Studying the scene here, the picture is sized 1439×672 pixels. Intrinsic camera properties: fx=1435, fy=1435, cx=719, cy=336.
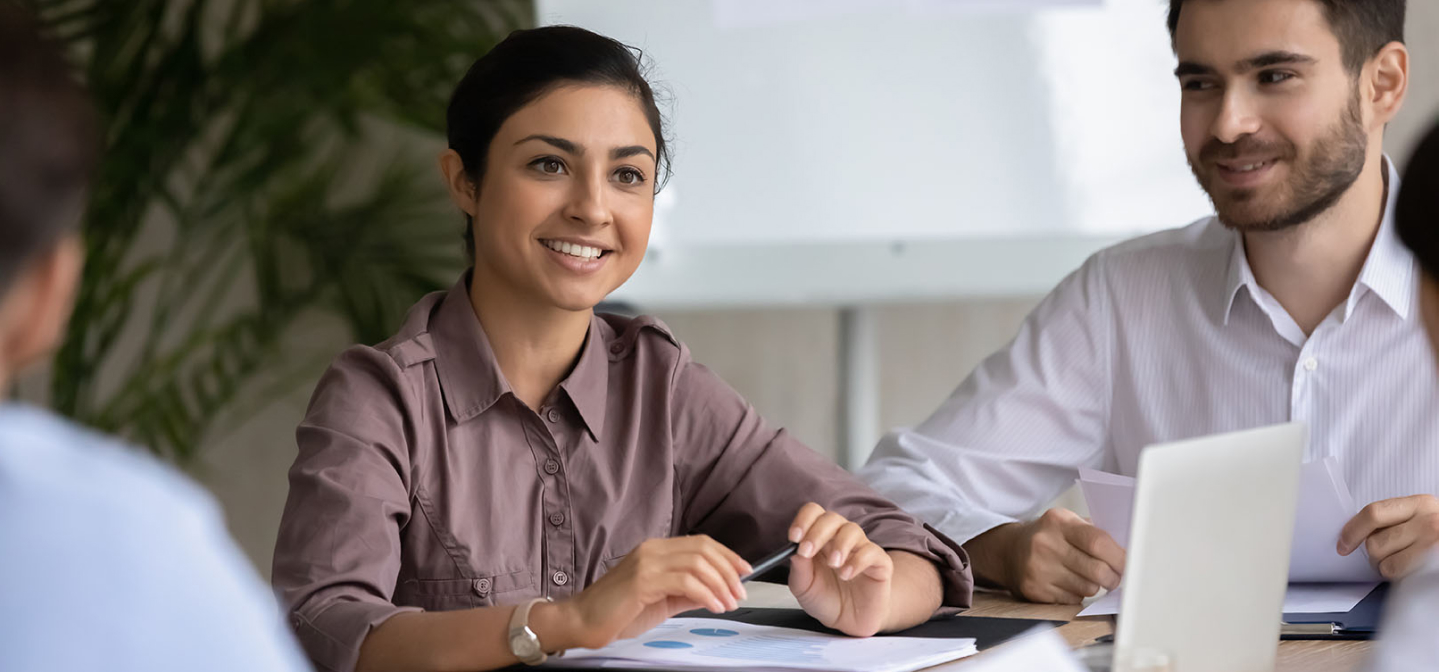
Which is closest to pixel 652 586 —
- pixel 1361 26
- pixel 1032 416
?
pixel 1032 416

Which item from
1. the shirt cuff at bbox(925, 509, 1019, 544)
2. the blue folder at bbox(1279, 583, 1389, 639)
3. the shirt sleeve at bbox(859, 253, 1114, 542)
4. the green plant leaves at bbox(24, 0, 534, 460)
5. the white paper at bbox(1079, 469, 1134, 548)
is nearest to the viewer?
the blue folder at bbox(1279, 583, 1389, 639)

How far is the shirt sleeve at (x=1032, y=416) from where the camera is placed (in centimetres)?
175

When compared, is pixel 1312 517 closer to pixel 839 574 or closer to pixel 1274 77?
pixel 839 574

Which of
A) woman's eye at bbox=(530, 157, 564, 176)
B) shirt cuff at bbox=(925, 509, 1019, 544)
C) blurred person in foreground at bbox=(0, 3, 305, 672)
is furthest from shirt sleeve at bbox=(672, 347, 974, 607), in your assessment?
blurred person in foreground at bbox=(0, 3, 305, 672)

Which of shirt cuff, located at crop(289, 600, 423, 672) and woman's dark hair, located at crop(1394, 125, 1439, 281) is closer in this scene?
woman's dark hair, located at crop(1394, 125, 1439, 281)

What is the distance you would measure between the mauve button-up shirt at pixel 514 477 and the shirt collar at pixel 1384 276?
0.56 meters

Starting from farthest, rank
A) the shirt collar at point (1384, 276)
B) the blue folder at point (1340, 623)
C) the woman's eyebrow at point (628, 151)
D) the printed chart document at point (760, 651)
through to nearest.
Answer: the shirt collar at point (1384, 276) → the woman's eyebrow at point (628, 151) → the blue folder at point (1340, 623) → the printed chart document at point (760, 651)

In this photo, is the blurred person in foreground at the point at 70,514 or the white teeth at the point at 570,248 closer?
the blurred person in foreground at the point at 70,514

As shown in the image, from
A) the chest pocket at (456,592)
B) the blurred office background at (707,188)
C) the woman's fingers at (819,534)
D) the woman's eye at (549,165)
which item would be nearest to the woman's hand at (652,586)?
the woman's fingers at (819,534)

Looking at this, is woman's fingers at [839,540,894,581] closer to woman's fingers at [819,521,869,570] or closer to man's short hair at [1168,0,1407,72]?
woman's fingers at [819,521,869,570]

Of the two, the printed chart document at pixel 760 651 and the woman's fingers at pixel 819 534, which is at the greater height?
the woman's fingers at pixel 819 534

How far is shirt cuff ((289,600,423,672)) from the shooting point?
109 centimetres

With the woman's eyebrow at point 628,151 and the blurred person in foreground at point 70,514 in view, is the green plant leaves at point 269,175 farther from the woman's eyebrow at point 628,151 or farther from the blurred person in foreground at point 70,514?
the blurred person in foreground at point 70,514

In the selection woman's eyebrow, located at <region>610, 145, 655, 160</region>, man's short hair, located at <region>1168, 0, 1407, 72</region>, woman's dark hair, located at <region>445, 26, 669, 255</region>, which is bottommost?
woman's eyebrow, located at <region>610, 145, 655, 160</region>
